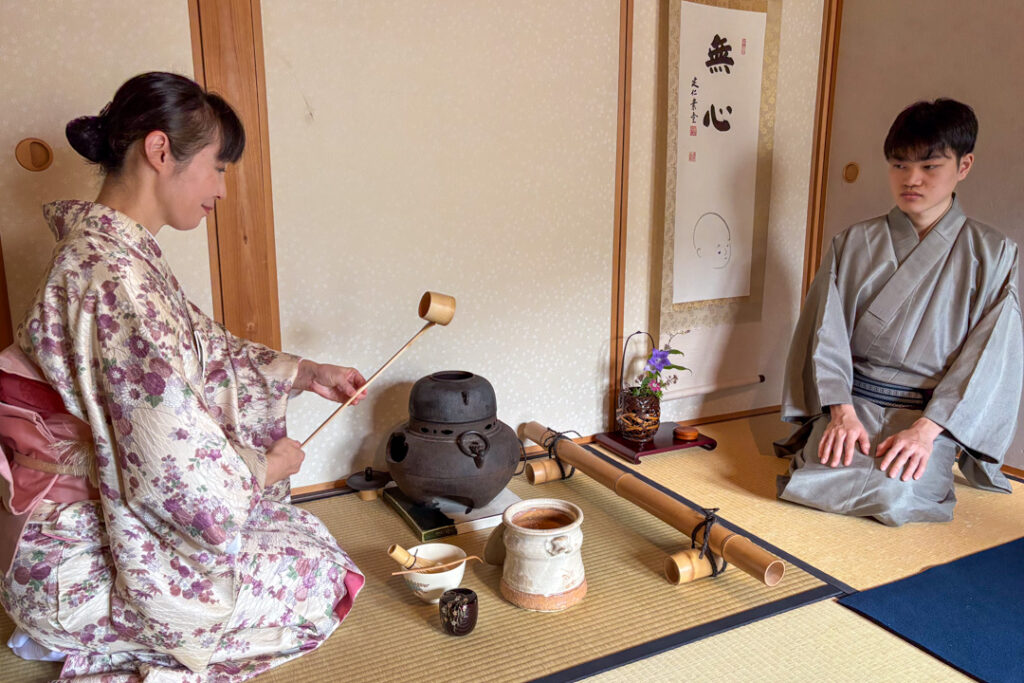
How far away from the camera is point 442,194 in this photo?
9.34 ft

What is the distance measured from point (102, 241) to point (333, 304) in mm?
1135

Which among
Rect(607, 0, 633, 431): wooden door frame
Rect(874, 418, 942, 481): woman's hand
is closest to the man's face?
Rect(874, 418, 942, 481): woman's hand

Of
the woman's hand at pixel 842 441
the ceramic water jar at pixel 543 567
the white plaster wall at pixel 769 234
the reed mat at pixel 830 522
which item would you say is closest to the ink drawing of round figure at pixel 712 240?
the white plaster wall at pixel 769 234

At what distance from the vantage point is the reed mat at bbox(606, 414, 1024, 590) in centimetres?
228

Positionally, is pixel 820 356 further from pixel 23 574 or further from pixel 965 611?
pixel 23 574

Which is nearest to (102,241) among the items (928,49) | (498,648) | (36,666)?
(36,666)

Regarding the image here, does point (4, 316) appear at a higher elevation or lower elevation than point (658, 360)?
higher

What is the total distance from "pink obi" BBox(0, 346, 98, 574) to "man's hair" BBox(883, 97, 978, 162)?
271 cm

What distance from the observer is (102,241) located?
163 cm

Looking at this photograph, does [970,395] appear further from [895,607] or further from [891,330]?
[895,607]

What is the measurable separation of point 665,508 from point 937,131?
1620 millimetres

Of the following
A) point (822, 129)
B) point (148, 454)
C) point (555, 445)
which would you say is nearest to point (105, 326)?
point (148, 454)

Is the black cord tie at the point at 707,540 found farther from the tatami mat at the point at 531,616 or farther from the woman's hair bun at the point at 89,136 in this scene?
the woman's hair bun at the point at 89,136

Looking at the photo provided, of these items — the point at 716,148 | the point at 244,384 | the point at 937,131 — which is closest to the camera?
the point at 244,384
